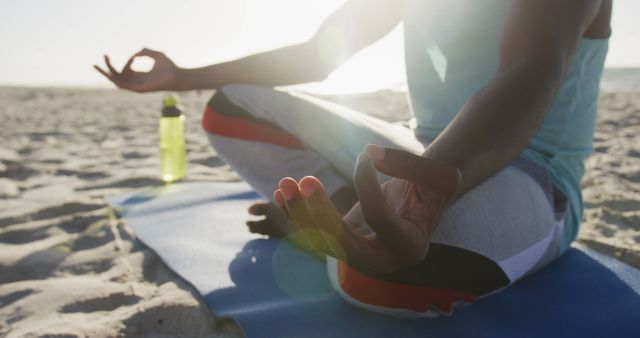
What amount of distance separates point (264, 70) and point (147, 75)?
0.34 meters

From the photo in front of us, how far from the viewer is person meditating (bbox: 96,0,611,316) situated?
1.98 ft

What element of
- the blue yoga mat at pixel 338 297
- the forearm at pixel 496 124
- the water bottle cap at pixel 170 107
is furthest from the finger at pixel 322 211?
the water bottle cap at pixel 170 107

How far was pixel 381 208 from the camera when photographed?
0.55 metres

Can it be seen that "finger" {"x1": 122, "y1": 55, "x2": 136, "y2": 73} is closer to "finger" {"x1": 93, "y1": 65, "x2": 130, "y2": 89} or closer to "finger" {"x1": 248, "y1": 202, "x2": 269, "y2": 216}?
"finger" {"x1": 93, "y1": 65, "x2": 130, "y2": 89}

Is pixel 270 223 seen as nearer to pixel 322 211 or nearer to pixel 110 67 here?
pixel 110 67

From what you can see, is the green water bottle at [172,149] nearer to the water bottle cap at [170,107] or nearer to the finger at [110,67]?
the water bottle cap at [170,107]

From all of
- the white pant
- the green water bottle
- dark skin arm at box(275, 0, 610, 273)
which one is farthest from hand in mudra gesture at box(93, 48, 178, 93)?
the green water bottle

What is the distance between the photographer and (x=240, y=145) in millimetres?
1432

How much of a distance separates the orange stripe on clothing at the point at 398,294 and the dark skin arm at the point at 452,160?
0.86ft

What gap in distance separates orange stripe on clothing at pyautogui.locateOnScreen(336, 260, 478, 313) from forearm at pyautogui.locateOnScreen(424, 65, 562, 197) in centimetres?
32

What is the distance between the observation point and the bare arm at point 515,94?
681mm

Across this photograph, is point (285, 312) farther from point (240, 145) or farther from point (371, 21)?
point (371, 21)

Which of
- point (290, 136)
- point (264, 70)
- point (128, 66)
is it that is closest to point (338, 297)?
point (290, 136)

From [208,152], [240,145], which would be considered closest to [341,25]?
[240,145]
